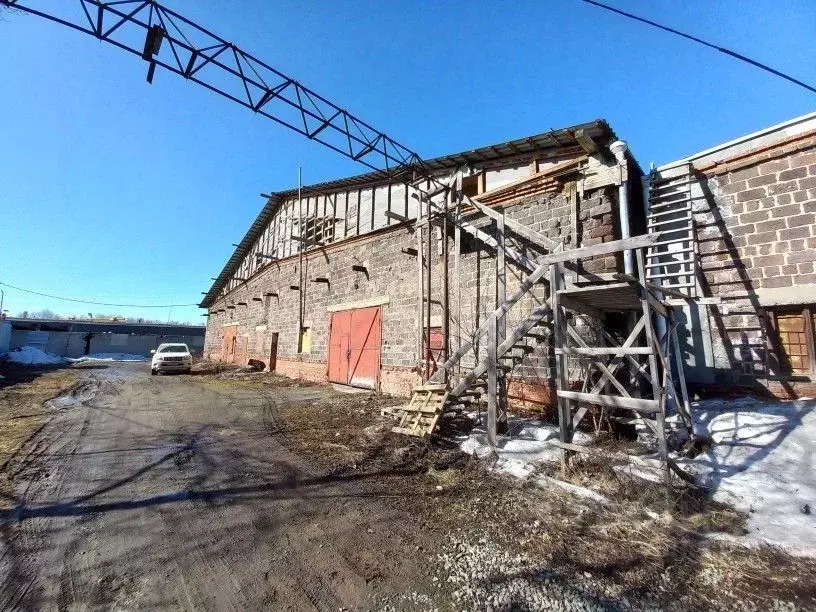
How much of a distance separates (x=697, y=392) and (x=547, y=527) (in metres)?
5.52

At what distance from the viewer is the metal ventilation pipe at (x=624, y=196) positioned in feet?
23.6

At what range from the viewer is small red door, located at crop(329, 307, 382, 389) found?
41.6ft

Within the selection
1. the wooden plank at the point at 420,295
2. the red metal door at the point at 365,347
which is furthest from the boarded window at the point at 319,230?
the wooden plank at the point at 420,295

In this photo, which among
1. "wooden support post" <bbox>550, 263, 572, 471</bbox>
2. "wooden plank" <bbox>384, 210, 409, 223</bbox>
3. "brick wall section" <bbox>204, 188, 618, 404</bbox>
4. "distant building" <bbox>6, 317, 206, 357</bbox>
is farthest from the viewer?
"distant building" <bbox>6, 317, 206, 357</bbox>

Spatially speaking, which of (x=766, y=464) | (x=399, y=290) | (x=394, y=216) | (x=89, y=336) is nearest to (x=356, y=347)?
(x=399, y=290)

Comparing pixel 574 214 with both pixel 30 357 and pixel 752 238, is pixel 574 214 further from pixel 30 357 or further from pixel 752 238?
pixel 30 357

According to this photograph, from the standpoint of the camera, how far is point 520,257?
28.6ft

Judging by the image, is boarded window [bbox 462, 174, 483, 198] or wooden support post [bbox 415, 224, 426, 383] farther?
wooden support post [bbox 415, 224, 426, 383]

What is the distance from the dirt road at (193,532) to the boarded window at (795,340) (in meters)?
7.21

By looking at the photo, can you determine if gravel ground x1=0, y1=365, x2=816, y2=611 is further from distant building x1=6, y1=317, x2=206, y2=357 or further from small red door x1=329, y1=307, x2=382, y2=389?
distant building x1=6, y1=317, x2=206, y2=357

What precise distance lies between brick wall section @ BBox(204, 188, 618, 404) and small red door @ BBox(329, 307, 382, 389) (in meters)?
0.44

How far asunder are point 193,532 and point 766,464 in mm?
6667

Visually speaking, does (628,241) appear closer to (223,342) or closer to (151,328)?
(223,342)

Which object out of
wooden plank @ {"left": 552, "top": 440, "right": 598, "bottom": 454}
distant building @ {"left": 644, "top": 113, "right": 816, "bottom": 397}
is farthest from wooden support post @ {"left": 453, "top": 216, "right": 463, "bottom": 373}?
wooden plank @ {"left": 552, "top": 440, "right": 598, "bottom": 454}
